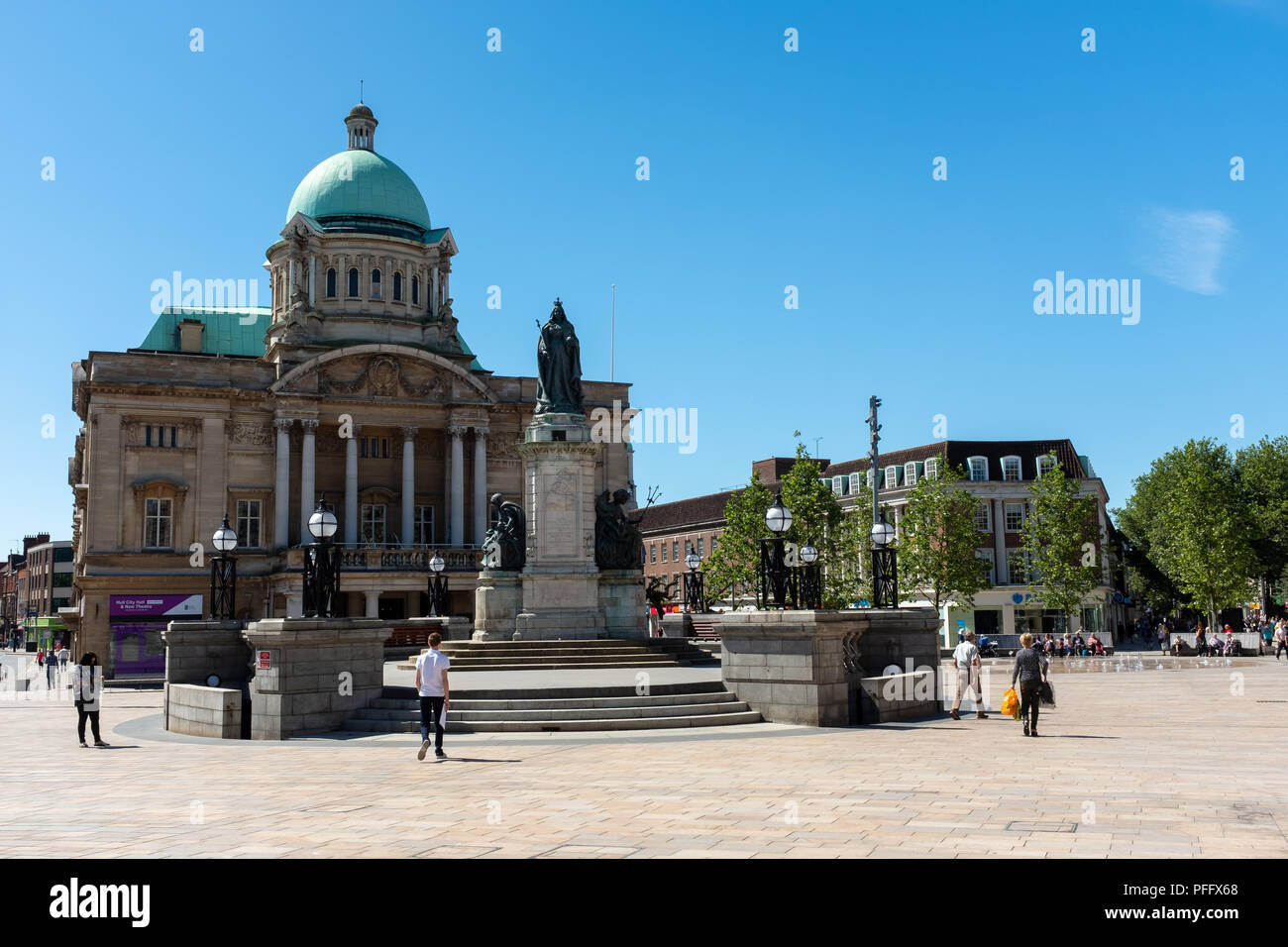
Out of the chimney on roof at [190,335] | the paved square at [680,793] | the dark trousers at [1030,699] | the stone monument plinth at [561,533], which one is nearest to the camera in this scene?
the paved square at [680,793]

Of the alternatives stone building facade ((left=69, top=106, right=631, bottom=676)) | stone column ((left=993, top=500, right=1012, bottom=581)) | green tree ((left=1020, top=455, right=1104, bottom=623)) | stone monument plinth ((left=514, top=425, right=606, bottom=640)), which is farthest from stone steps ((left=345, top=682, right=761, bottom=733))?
stone column ((left=993, top=500, right=1012, bottom=581))

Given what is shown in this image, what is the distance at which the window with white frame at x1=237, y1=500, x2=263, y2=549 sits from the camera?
6538cm

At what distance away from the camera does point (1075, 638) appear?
59.9 metres

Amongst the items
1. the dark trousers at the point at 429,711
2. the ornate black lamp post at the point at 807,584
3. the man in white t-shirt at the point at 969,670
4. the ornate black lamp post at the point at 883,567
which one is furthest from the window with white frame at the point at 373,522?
the dark trousers at the point at 429,711

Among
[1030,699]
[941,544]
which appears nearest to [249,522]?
[941,544]

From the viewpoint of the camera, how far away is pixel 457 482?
226ft

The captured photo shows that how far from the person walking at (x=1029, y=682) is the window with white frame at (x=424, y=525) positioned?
53988 millimetres

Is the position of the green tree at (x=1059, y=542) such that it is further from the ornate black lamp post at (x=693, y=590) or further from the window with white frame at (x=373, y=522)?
the window with white frame at (x=373, y=522)

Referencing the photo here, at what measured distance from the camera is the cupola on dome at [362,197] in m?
74.6

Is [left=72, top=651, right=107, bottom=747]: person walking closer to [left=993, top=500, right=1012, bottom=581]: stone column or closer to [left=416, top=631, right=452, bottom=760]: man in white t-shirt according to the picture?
[left=416, top=631, right=452, bottom=760]: man in white t-shirt

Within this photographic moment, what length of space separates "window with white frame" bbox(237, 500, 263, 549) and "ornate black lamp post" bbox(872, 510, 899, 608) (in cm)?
4707
